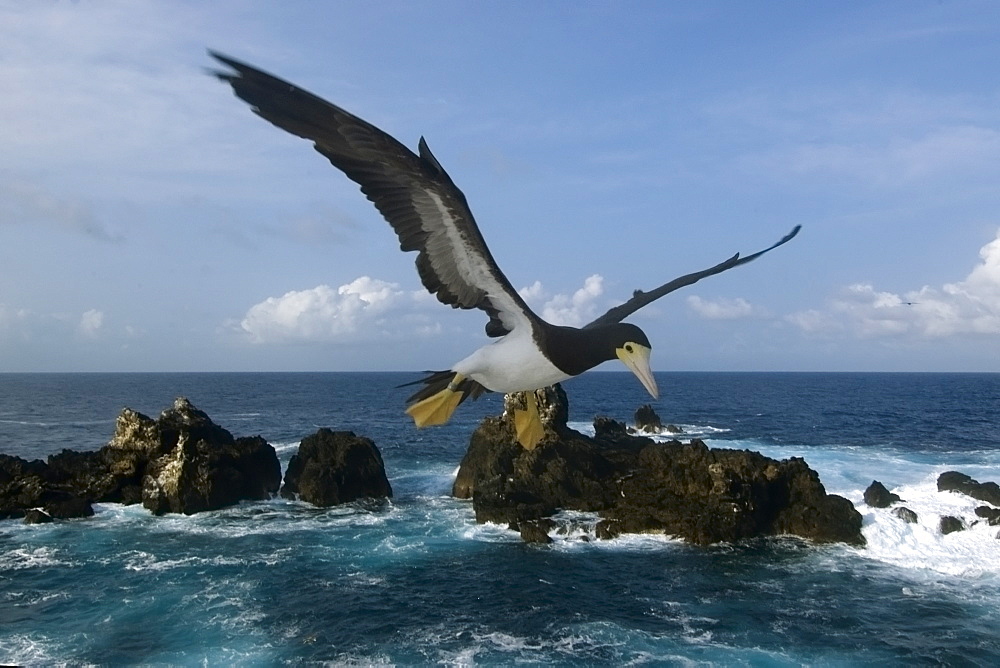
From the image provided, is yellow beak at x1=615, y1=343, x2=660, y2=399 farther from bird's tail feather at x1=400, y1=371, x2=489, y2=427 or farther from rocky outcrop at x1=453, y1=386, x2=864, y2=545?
rocky outcrop at x1=453, y1=386, x2=864, y2=545

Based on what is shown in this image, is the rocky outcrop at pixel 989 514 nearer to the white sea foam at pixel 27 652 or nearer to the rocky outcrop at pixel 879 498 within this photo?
the rocky outcrop at pixel 879 498

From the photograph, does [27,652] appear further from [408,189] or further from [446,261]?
[408,189]

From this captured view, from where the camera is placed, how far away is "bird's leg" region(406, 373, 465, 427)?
5219 mm

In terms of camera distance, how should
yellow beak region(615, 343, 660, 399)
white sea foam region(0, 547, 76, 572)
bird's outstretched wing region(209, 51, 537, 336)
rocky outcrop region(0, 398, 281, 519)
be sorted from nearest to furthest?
bird's outstretched wing region(209, 51, 537, 336) < yellow beak region(615, 343, 660, 399) < white sea foam region(0, 547, 76, 572) < rocky outcrop region(0, 398, 281, 519)

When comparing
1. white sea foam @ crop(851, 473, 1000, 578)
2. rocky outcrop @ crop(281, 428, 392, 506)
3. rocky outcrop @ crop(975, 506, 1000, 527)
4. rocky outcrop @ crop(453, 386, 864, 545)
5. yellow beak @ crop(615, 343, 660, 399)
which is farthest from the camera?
rocky outcrop @ crop(281, 428, 392, 506)

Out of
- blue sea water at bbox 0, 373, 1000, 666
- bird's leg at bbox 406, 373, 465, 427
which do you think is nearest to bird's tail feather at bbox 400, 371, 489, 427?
bird's leg at bbox 406, 373, 465, 427

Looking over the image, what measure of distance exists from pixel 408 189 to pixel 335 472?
30305mm

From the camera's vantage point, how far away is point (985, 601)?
21.5 m

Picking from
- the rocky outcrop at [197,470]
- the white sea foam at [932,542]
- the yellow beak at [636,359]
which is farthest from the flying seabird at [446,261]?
the rocky outcrop at [197,470]

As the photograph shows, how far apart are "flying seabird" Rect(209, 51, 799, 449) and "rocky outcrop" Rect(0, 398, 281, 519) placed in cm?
2931

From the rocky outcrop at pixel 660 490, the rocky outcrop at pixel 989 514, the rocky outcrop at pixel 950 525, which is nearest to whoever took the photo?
the rocky outcrop at pixel 660 490

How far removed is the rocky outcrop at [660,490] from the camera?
2672 cm

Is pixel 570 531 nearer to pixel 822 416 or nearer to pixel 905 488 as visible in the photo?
pixel 905 488

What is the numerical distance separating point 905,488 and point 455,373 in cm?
3642
